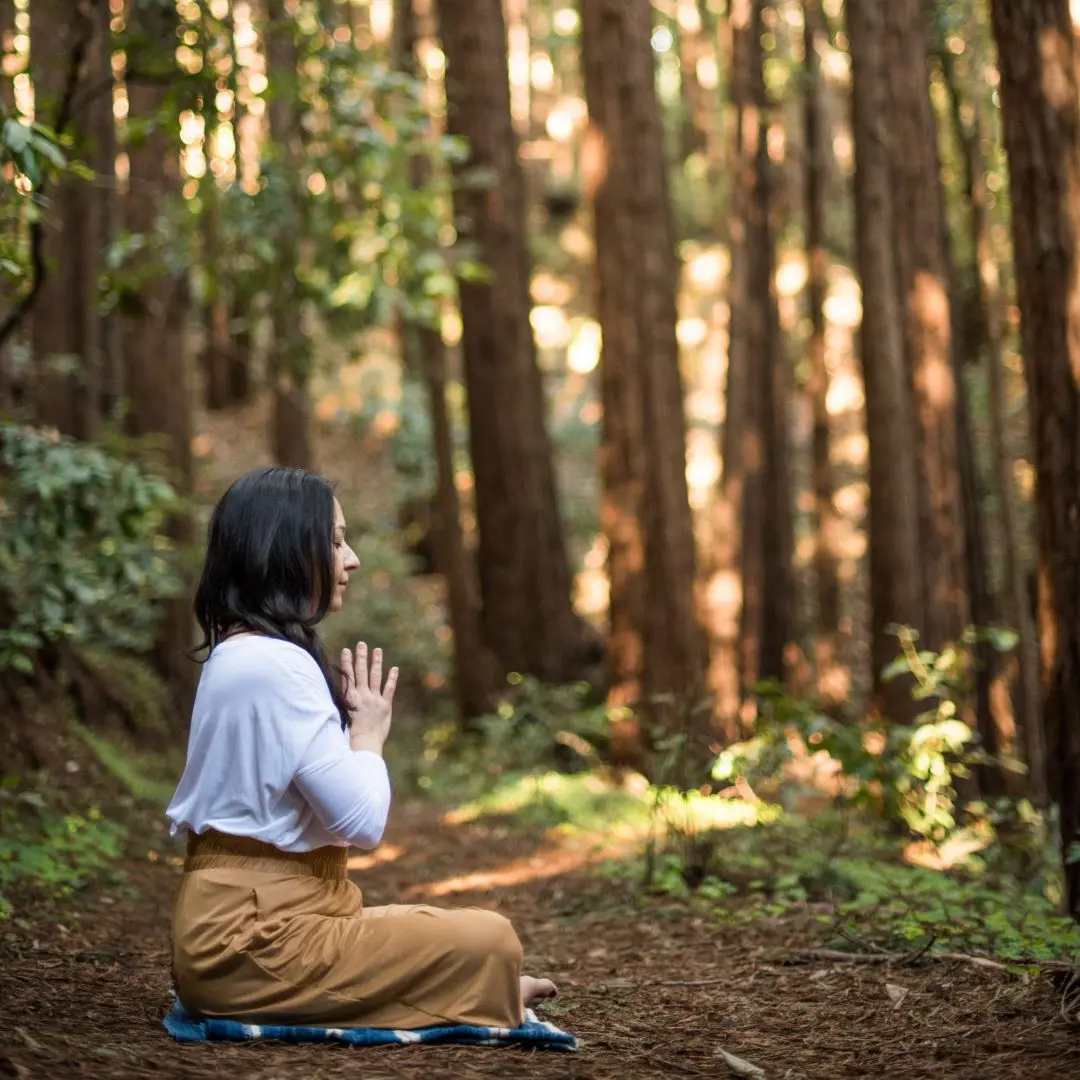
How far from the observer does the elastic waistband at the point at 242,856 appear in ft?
12.6

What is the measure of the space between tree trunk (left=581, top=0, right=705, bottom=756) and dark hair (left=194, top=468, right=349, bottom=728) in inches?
292

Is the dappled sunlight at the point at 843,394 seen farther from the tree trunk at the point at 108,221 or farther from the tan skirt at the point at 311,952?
the tan skirt at the point at 311,952

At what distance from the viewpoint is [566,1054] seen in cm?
405

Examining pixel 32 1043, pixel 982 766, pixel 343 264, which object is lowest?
pixel 982 766

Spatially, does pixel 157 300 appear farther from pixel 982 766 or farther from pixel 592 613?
pixel 592 613

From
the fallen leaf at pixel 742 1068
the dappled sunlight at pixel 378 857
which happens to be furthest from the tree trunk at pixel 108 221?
the fallen leaf at pixel 742 1068

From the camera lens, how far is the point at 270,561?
393 cm

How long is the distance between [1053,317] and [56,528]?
518 cm

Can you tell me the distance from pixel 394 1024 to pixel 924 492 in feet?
28.8

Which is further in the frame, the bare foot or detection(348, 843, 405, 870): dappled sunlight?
detection(348, 843, 405, 870): dappled sunlight

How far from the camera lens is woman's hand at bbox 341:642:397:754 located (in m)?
3.90

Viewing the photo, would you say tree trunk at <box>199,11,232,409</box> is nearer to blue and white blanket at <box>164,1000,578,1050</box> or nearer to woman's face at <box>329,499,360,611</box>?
woman's face at <box>329,499,360,611</box>

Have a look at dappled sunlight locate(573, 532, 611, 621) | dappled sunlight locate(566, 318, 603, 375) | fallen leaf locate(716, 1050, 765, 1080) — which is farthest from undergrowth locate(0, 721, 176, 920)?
dappled sunlight locate(566, 318, 603, 375)

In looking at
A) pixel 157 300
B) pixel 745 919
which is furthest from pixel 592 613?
pixel 745 919
